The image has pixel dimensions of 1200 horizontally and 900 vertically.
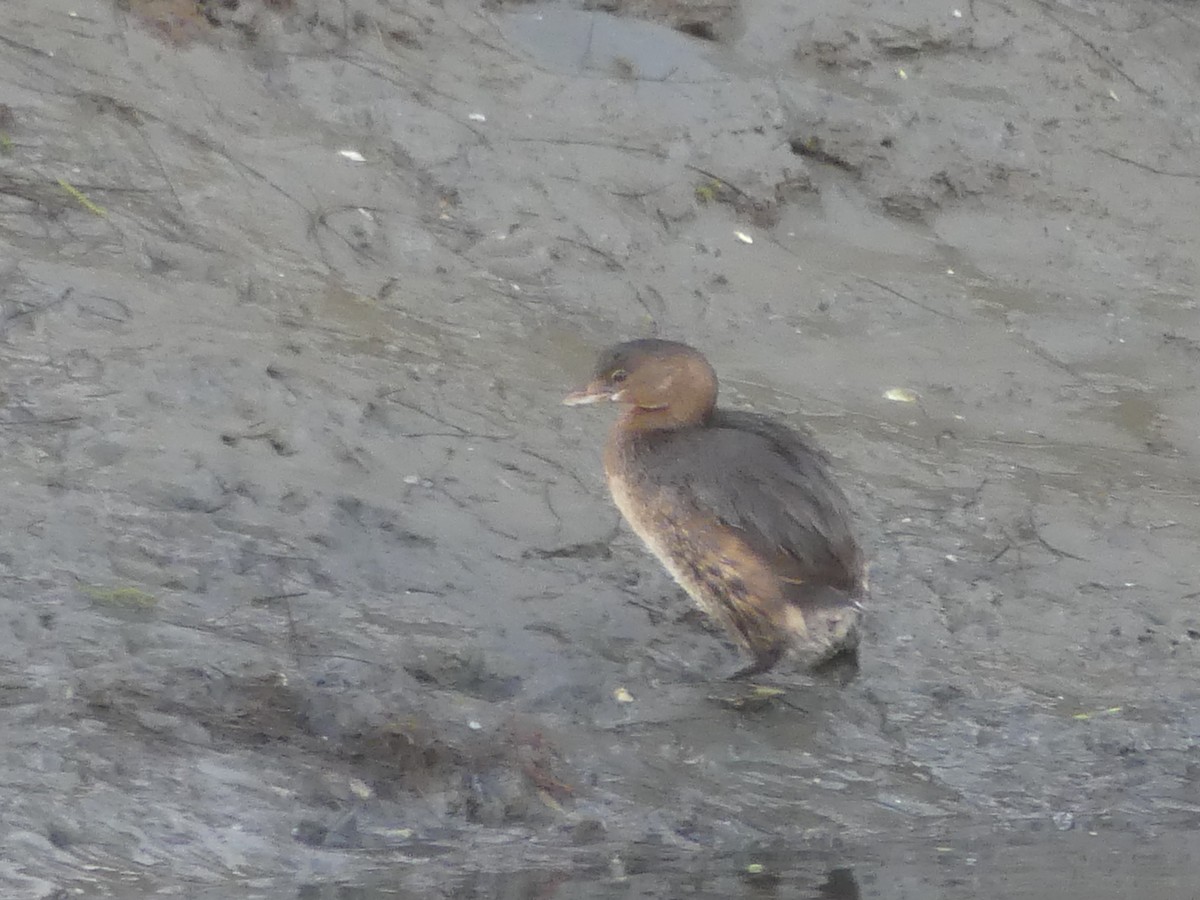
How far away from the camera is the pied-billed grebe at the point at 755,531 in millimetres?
5273

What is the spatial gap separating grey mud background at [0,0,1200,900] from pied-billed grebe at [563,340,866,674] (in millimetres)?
237

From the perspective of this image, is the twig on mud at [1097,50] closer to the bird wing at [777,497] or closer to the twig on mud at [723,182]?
the twig on mud at [723,182]

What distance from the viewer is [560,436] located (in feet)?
21.4

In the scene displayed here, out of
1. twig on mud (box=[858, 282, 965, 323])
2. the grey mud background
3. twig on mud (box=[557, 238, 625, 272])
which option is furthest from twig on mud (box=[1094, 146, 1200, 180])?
twig on mud (box=[557, 238, 625, 272])

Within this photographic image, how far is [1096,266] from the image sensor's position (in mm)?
8859

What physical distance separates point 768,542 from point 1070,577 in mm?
1684

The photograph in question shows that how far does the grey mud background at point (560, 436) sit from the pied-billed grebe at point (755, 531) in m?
0.24

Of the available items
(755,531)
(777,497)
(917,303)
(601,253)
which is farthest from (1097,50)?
(755,531)

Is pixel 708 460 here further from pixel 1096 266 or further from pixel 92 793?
pixel 1096 266

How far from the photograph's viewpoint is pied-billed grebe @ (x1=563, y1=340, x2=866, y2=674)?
17.3 feet

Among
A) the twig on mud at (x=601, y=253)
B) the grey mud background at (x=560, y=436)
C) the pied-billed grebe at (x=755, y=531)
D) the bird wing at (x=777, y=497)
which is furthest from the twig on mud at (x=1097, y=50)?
the bird wing at (x=777, y=497)

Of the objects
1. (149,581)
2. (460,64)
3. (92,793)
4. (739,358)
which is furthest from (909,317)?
(92,793)

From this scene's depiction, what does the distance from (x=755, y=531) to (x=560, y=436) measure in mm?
1452

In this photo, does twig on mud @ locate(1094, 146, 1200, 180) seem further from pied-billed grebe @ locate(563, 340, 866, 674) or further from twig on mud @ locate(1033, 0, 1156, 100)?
pied-billed grebe @ locate(563, 340, 866, 674)
